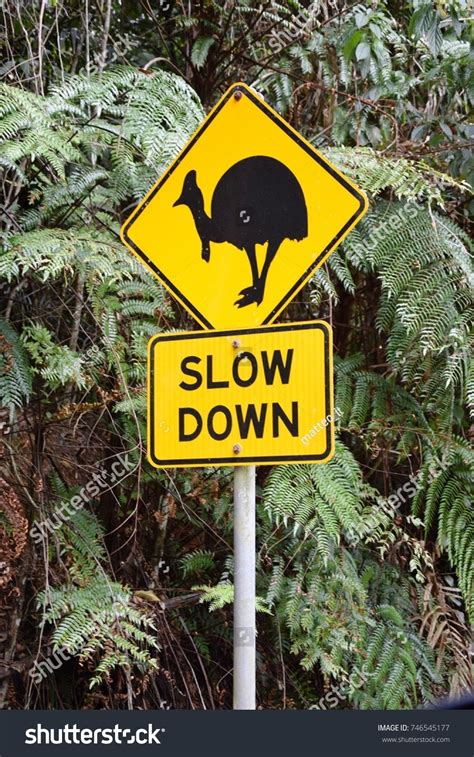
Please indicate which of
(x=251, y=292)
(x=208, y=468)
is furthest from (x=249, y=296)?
(x=208, y=468)

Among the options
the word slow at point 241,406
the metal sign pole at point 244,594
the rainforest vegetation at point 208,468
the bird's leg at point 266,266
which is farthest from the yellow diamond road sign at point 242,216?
the rainforest vegetation at point 208,468

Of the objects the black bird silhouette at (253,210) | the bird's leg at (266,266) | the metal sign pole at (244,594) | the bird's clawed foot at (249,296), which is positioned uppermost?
the black bird silhouette at (253,210)

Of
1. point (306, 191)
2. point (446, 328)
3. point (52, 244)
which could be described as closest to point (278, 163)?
point (306, 191)

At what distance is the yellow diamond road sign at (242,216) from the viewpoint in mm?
2473

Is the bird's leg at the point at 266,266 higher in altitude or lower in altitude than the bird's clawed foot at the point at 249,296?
higher

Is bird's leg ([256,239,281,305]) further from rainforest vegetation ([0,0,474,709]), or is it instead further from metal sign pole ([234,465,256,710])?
rainforest vegetation ([0,0,474,709])

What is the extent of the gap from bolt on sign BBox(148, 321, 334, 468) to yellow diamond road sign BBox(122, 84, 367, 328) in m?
0.10

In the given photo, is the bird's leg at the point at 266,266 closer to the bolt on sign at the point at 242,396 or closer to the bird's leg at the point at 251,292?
the bird's leg at the point at 251,292

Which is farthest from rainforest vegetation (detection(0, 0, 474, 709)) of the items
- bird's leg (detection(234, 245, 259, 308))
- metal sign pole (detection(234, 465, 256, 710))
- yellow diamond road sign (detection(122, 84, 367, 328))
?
metal sign pole (detection(234, 465, 256, 710))

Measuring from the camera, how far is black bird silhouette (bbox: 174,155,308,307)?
2.49 meters

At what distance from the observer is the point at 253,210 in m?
2.57

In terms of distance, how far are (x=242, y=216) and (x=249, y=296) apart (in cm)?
25

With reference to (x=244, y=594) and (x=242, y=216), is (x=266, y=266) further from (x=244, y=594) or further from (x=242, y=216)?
(x=244, y=594)

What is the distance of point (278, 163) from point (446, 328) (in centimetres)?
164
